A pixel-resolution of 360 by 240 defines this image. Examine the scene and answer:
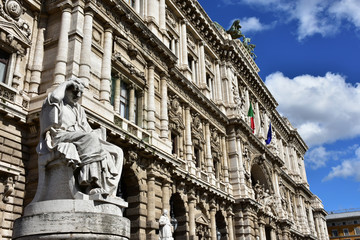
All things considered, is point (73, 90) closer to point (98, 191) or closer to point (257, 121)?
point (98, 191)

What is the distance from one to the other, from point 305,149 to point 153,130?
3855 cm

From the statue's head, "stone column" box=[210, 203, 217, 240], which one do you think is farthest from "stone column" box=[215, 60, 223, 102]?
the statue's head

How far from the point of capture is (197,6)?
79.5 ft

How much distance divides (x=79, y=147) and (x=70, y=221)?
3.68ft

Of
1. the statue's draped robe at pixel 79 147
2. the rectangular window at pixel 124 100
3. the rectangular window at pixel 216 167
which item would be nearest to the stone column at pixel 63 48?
the rectangular window at pixel 124 100

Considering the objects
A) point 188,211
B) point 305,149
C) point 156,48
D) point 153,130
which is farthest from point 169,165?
point 305,149

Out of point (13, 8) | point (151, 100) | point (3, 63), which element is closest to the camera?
point (3, 63)

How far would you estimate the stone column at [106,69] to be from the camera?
42.1 ft

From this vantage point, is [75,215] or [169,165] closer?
[75,215]

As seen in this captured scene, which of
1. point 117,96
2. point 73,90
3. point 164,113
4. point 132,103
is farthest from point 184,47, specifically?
point 73,90

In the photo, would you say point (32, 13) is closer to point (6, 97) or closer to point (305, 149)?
point (6, 97)

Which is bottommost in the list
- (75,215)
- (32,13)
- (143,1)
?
(75,215)

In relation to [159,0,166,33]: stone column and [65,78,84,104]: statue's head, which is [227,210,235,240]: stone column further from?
[65,78,84,104]: statue's head

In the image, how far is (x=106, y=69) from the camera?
13.3 metres
